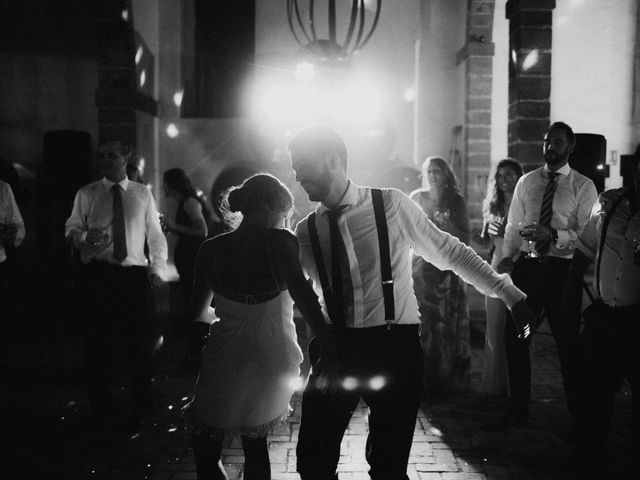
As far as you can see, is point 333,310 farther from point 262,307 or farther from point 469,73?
point 469,73

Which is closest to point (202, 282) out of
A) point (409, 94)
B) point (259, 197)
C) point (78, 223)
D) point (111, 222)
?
point (259, 197)

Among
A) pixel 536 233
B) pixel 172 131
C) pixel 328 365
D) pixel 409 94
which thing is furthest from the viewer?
pixel 409 94

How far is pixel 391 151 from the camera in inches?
394

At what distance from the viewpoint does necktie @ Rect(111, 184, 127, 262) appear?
14.5ft

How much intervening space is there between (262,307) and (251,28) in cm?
899

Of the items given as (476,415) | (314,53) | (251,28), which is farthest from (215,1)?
(476,415)

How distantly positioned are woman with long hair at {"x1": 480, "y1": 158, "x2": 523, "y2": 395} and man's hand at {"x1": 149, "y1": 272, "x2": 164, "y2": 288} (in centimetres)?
258

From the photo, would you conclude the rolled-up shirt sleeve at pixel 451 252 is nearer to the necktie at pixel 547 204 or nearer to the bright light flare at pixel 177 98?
the necktie at pixel 547 204

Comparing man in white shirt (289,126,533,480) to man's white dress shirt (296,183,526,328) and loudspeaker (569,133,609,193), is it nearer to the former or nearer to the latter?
man's white dress shirt (296,183,526,328)

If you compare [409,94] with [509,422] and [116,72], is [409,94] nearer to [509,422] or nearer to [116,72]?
[116,72]

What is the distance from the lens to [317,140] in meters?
2.32

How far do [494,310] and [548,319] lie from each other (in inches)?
29.5

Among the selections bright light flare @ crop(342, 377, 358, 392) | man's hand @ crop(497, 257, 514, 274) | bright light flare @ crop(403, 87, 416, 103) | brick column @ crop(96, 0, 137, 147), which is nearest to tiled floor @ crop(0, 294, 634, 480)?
man's hand @ crop(497, 257, 514, 274)

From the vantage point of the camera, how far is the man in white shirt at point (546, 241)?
417 centimetres
